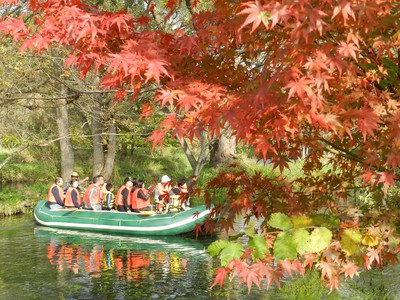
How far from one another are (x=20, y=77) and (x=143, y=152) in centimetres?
2013

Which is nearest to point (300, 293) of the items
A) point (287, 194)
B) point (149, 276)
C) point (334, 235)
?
point (149, 276)

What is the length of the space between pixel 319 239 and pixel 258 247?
473 mm

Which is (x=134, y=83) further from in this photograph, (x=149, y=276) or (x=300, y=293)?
(x=149, y=276)

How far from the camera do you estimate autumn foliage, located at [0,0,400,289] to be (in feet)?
12.4

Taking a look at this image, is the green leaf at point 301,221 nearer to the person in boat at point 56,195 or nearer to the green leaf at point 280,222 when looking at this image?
the green leaf at point 280,222

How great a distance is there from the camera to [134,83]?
4.80 metres

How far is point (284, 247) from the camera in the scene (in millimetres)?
4461

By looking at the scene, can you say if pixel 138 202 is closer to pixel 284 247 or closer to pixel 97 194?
pixel 97 194

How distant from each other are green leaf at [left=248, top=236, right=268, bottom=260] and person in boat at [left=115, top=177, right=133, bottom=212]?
14.4 meters

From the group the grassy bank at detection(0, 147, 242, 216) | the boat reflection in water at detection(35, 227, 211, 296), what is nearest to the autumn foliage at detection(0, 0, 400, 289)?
the boat reflection in water at detection(35, 227, 211, 296)

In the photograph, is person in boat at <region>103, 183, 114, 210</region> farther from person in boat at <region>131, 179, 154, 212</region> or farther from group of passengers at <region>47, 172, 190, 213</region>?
person in boat at <region>131, 179, 154, 212</region>

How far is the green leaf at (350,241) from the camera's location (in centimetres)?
462

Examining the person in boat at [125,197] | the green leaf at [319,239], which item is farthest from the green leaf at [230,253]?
the person in boat at [125,197]

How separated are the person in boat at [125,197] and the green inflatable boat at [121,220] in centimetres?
62
